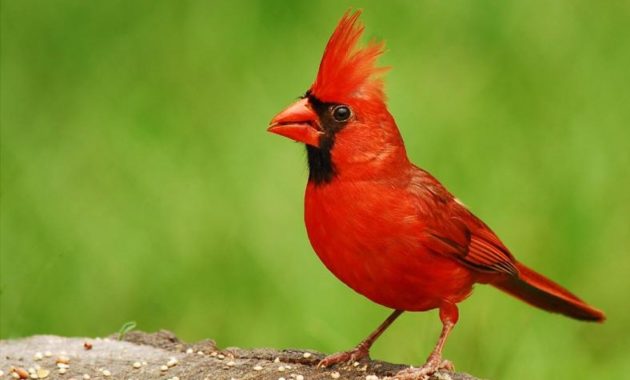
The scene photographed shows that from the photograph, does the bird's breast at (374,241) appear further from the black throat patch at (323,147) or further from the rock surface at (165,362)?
the rock surface at (165,362)

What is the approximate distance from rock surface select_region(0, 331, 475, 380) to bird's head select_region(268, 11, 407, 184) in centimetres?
61

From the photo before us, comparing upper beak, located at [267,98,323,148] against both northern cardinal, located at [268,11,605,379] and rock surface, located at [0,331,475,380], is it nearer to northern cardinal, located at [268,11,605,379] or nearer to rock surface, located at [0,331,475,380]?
northern cardinal, located at [268,11,605,379]

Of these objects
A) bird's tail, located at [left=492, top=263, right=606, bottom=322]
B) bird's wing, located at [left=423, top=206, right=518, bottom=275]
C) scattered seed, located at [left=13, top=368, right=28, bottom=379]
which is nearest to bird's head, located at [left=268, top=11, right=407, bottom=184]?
bird's wing, located at [left=423, top=206, right=518, bottom=275]

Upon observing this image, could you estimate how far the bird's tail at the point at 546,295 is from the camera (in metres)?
4.55

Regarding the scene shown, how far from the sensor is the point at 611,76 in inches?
251

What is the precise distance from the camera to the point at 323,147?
12.9ft

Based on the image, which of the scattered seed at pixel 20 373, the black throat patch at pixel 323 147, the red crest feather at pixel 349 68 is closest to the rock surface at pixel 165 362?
the scattered seed at pixel 20 373

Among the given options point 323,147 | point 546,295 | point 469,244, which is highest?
point 323,147

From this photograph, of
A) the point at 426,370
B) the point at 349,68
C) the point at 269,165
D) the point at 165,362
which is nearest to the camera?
the point at 349,68

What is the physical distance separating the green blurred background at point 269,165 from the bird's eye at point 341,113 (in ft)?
4.24

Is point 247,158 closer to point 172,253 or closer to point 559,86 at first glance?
→ point 172,253


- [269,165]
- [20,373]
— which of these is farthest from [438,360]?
[269,165]

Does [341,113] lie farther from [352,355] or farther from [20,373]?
[20,373]

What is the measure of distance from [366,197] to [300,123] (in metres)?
0.30
